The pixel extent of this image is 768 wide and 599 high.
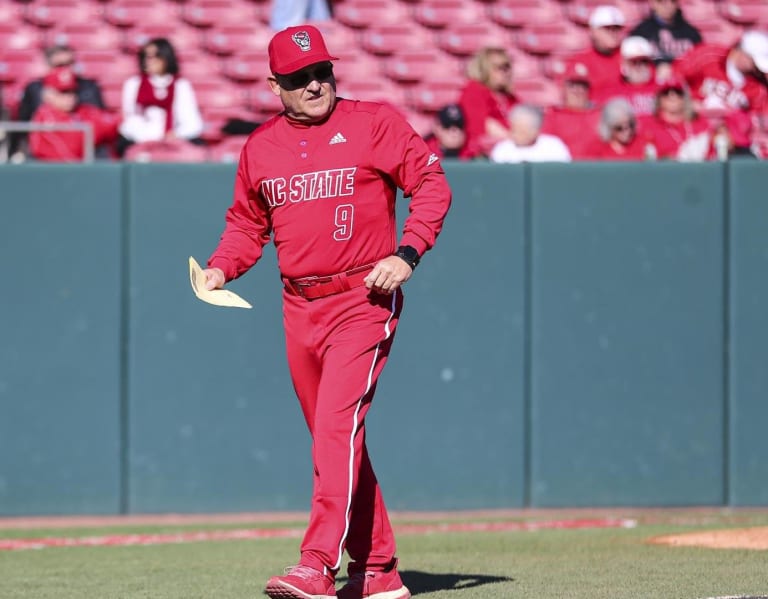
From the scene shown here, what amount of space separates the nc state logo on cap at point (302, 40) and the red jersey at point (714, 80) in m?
6.21

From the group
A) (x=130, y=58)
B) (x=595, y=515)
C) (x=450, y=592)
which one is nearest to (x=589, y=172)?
(x=595, y=515)

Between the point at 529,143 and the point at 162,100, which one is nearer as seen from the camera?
the point at 529,143

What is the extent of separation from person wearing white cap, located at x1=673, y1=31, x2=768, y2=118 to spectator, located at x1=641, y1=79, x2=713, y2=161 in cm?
90

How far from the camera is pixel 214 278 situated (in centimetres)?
472

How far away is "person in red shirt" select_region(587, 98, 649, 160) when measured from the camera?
8.62 meters

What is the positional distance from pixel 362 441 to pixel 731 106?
21.1ft

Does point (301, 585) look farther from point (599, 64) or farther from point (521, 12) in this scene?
point (521, 12)

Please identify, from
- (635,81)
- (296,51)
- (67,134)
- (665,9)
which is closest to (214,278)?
(296,51)

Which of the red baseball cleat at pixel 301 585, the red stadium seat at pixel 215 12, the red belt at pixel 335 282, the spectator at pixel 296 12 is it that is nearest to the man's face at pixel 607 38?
the spectator at pixel 296 12

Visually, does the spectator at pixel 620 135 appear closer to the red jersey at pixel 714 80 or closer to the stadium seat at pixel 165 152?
the red jersey at pixel 714 80

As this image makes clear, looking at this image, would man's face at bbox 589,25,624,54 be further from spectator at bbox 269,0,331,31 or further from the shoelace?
the shoelace

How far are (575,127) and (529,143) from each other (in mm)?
434

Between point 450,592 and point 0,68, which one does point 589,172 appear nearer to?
point 450,592

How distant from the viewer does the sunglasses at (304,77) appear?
15.3 ft
